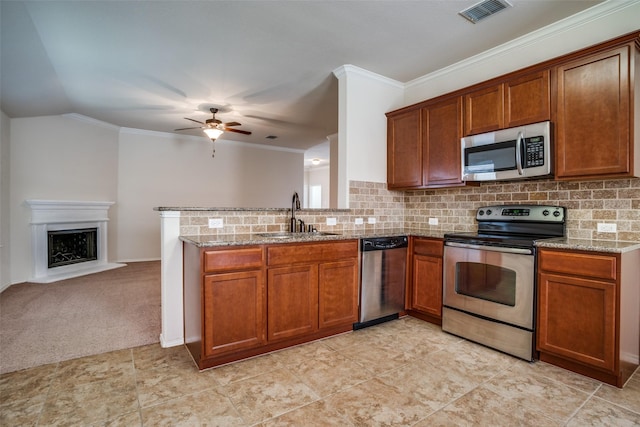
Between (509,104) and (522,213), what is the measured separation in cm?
97

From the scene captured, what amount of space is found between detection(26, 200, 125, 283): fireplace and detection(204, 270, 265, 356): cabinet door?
4.26 m

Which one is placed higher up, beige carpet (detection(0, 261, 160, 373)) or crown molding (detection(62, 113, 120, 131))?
crown molding (detection(62, 113, 120, 131))

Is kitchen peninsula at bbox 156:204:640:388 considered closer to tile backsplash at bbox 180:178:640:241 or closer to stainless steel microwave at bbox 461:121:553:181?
tile backsplash at bbox 180:178:640:241

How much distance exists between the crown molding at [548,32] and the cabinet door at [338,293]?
2.47 m

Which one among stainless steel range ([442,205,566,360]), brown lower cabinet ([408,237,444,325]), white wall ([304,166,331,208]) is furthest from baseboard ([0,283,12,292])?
white wall ([304,166,331,208])

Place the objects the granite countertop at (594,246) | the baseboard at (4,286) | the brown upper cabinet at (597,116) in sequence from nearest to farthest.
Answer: the granite countertop at (594,246) < the brown upper cabinet at (597,116) < the baseboard at (4,286)

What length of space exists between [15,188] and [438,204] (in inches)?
238

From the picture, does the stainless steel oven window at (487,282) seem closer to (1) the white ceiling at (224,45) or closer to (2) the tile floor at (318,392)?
(2) the tile floor at (318,392)

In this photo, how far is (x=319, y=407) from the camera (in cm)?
188

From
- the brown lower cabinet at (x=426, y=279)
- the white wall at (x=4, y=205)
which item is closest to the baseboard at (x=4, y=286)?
the white wall at (x=4, y=205)

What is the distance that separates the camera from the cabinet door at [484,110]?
9.48 feet

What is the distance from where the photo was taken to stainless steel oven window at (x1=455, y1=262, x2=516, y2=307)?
2555 millimetres

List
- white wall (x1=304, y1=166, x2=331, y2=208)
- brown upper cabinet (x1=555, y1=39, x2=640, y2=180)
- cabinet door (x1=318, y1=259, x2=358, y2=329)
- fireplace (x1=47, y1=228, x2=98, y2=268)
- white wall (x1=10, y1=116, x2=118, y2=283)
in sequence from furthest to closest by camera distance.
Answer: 1. white wall (x1=304, y1=166, x2=331, y2=208)
2. fireplace (x1=47, y1=228, x2=98, y2=268)
3. white wall (x1=10, y1=116, x2=118, y2=283)
4. cabinet door (x1=318, y1=259, x2=358, y2=329)
5. brown upper cabinet (x1=555, y1=39, x2=640, y2=180)

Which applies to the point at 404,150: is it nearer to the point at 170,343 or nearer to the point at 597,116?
the point at 597,116
